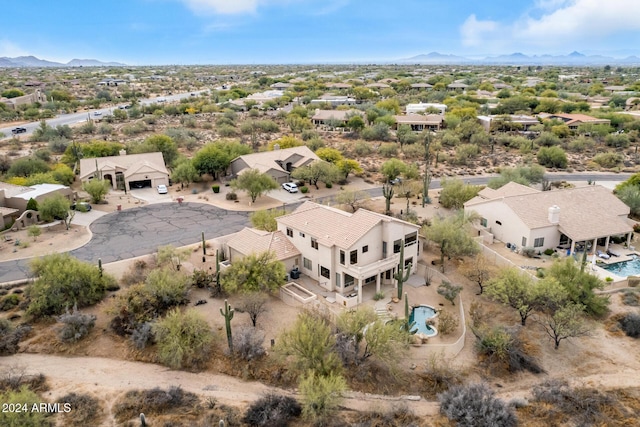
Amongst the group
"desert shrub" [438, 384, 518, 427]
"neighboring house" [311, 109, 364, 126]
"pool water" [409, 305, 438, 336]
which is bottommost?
"pool water" [409, 305, 438, 336]

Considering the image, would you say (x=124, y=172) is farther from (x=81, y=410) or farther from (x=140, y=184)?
(x=81, y=410)

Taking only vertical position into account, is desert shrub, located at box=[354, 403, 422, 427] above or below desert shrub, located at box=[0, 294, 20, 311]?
below

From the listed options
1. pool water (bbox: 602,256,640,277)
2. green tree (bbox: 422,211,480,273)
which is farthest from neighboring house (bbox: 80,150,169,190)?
pool water (bbox: 602,256,640,277)

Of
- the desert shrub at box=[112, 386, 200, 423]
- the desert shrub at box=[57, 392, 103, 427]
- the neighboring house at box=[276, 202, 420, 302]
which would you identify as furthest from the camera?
the neighboring house at box=[276, 202, 420, 302]

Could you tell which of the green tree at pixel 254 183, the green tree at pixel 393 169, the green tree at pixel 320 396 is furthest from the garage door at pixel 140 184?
the green tree at pixel 320 396

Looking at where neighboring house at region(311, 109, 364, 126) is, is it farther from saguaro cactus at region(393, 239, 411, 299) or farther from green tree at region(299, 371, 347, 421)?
green tree at region(299, 371, 347, 421)

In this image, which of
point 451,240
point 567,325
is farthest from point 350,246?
point 567,325
